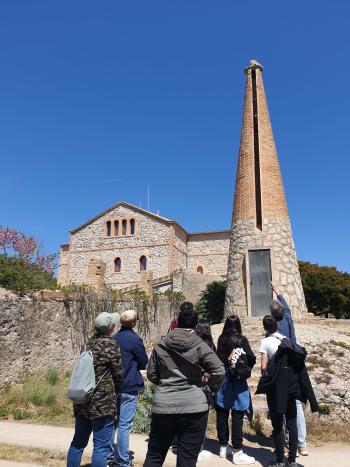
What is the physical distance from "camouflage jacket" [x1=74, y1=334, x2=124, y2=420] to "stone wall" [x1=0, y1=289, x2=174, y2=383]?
18.6 feet

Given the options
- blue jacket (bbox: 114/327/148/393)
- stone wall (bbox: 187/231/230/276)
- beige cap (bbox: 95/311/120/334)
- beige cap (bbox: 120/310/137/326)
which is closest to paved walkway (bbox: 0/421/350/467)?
blue jacket (bbox: 114/327/148/393)

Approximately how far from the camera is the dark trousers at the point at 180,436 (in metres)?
2.95

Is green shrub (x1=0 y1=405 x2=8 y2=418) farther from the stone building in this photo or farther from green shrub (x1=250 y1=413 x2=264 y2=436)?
the stone building

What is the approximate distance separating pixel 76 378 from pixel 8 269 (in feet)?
20.7

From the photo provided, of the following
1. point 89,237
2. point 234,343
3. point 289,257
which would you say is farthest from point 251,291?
point 89,237

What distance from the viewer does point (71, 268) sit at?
3622 centimetres

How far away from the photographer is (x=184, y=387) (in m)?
3.11

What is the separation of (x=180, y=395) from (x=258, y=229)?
9.87 m

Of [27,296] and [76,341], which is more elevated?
[27,296]

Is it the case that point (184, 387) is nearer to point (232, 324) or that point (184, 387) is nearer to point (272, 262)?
point (232, 324)

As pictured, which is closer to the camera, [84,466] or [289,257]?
[84,466]

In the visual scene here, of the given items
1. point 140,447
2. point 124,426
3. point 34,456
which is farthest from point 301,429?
point 34,456

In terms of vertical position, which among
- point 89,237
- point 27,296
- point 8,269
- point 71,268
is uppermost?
point 89,237

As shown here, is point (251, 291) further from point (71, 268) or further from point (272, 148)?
point (71, 268)
